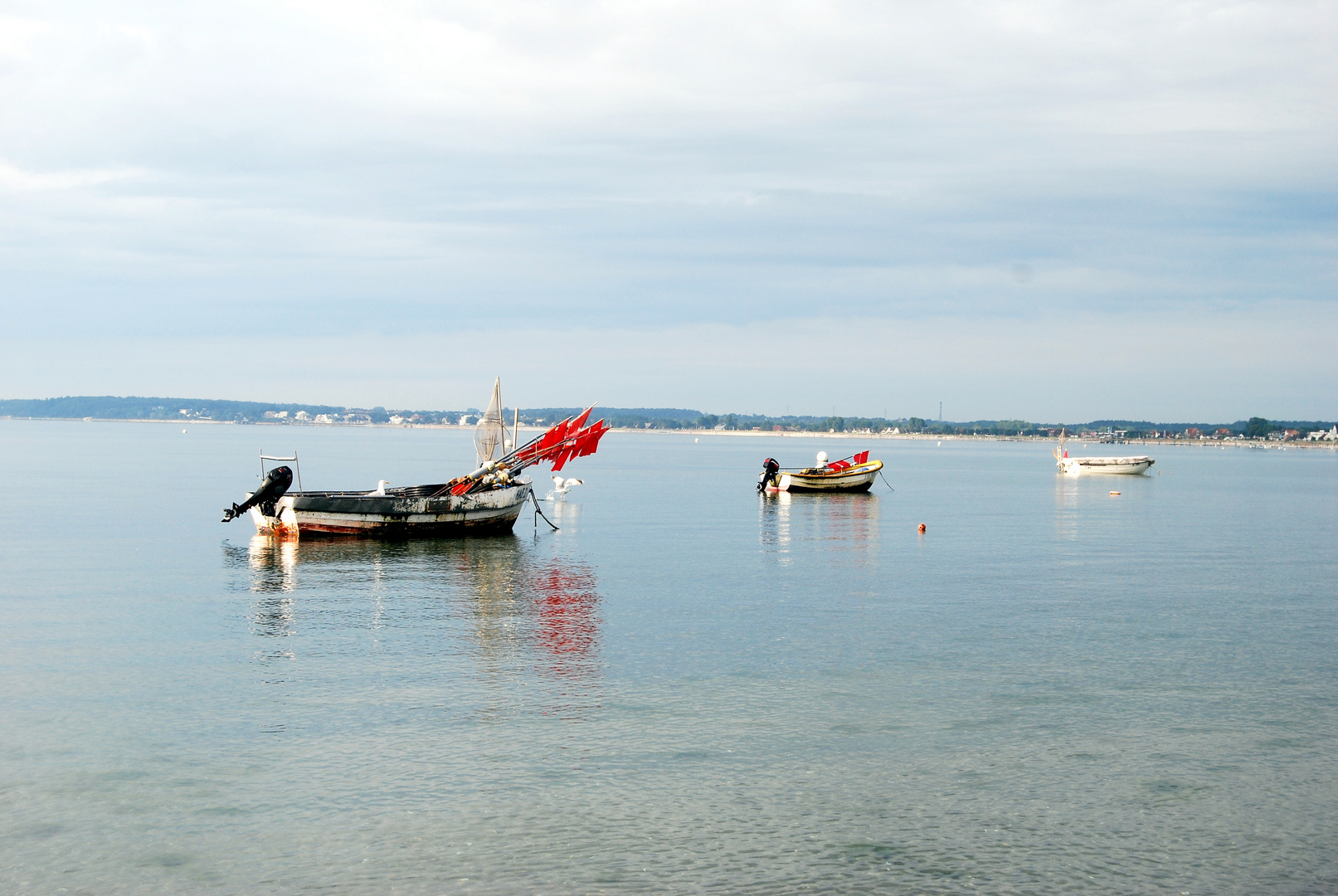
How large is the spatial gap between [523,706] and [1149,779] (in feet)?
35.4

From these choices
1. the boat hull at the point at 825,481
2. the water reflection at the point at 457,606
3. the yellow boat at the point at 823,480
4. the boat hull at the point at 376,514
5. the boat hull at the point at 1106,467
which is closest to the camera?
the water reflection at the point at 457,606

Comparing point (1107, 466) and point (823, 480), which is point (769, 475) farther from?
point (1107, 466)

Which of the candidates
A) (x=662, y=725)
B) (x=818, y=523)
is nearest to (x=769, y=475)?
(x=818, y=523)

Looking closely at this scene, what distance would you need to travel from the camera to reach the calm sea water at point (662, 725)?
1388cm

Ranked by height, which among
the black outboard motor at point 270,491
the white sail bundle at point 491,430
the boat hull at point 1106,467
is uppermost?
the white sail bundle at point 491,430

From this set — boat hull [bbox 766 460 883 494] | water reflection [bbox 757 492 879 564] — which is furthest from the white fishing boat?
boat hull [bbox 766 460 883 494]

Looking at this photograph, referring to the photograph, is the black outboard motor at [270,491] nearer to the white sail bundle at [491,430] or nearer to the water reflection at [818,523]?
the white sail bundle at [491,430]

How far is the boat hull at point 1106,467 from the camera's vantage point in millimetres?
138000

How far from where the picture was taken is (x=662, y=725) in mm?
19812

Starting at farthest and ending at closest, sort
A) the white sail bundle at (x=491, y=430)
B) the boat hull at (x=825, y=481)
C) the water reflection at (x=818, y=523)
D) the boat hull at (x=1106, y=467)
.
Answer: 1. the boat hull at (x=1106, y=467)
2. the boat hull at (x=825, y=481)
3. the white sail bundle at (x=491, y=430)
4. the water reflection at (x=818, y=523)

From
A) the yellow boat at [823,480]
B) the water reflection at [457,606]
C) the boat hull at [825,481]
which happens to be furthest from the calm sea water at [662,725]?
the boat hull at [825,481]

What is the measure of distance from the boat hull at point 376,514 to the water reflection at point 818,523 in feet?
47.5

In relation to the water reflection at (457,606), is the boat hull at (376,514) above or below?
above

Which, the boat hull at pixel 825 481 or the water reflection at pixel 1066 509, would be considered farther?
the boat hull at pixel 825 481
